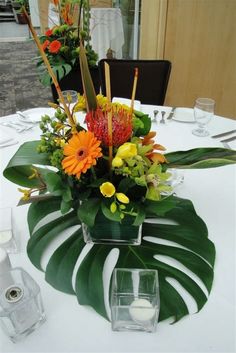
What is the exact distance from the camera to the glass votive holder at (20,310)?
0.49 meters

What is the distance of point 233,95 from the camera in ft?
8.13

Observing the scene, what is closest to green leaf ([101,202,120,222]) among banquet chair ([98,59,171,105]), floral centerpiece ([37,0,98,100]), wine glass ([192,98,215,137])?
wine glass ([192,98,215,137])

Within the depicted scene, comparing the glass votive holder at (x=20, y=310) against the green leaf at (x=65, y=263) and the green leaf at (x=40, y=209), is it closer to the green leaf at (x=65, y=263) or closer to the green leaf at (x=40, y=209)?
the green leaf at (x=65, y=263)

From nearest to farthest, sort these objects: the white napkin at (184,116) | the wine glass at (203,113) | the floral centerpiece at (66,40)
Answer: the wine glass at (203,113)
the white napkin at (184,116)
the floral centerpiece at (66,40)

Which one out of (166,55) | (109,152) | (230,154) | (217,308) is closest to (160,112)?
(230,154)

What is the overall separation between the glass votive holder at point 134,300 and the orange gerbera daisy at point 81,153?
0.21 metres

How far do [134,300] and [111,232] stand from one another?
0.16 meters

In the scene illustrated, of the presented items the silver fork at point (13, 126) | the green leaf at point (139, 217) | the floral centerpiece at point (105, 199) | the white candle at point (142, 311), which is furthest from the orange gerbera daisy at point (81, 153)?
the silver fork at point (13, 126)

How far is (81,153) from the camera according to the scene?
0.51m

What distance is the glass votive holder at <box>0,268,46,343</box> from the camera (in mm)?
486

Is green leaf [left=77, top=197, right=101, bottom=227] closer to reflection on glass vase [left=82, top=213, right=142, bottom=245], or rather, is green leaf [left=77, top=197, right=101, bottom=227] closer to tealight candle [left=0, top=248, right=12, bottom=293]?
reflection on glass vase [left=82, top=213, right=142, bottom=245]

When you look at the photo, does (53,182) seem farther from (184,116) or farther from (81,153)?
(184,116)

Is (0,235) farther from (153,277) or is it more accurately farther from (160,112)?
(160,112)

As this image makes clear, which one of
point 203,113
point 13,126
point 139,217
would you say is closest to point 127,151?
point 139,217
